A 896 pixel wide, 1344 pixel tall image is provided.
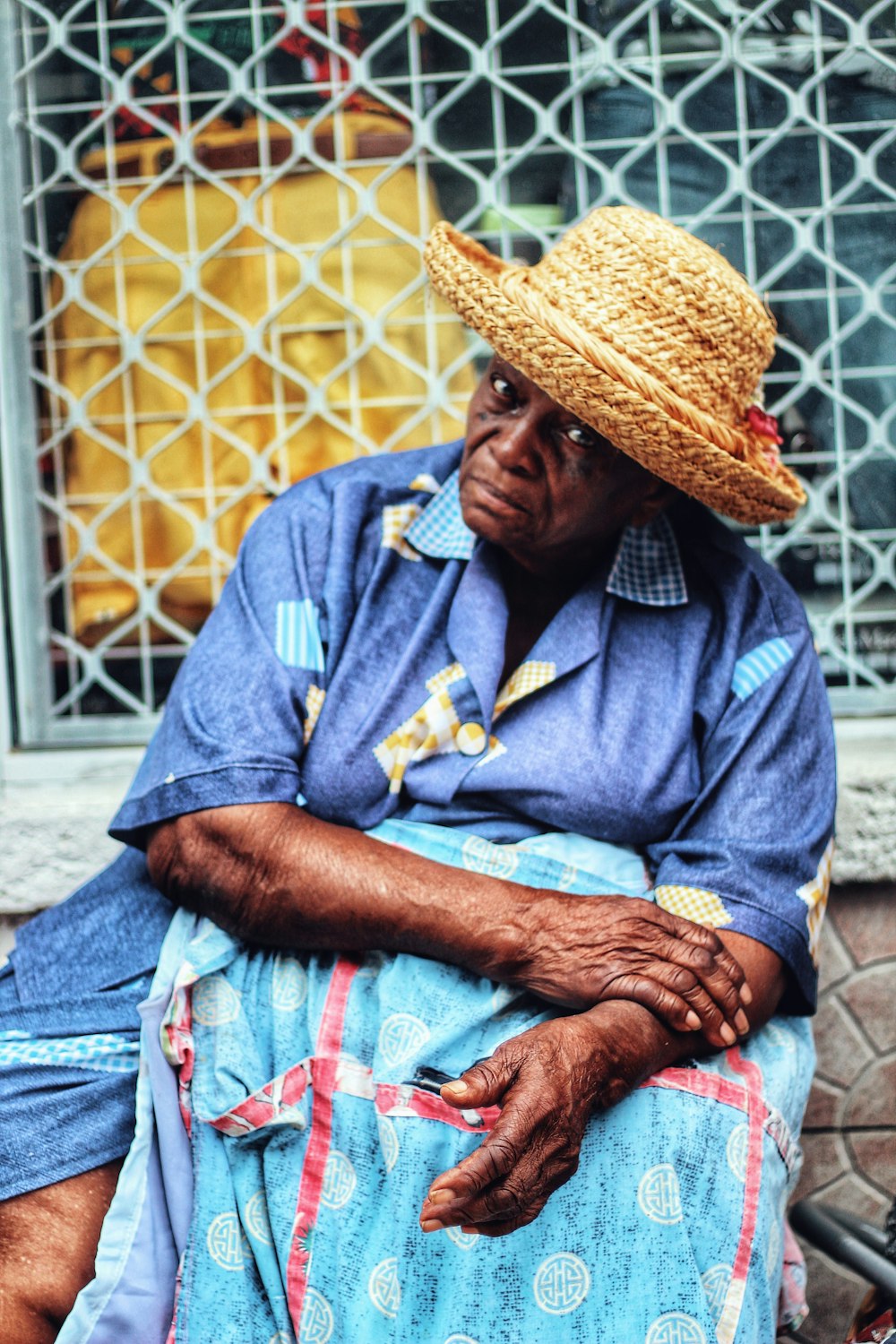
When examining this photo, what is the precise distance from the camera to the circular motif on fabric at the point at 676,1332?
152 cm

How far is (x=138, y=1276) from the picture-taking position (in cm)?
167

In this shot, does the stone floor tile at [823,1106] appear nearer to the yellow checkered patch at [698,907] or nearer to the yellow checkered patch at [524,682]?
the yellow checkered patch at [698,907]

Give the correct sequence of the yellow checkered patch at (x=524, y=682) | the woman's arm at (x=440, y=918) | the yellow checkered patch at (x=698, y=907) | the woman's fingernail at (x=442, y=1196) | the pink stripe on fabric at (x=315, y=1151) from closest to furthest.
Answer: the woman's fingernail at (x=442, y=1196) → the pink stripe on fabric at (x=315, y=1151) → the woman's arm at (x=440, y=918) → the yellow checkered patch at (x=698, y=907) → the yellow checkered patch at (x=524, y=682)

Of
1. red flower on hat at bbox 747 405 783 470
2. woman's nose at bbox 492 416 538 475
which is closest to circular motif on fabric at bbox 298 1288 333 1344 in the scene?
woman's nose at bbox 492 416 538 475

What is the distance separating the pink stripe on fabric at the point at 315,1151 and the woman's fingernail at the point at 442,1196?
0.98 ft

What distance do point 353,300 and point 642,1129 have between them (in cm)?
183

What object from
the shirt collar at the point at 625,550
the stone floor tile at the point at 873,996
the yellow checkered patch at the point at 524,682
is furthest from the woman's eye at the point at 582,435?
the stone floor tile at the point at 873,996

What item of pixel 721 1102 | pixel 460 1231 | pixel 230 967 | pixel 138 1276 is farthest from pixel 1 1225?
pixel 721 1102

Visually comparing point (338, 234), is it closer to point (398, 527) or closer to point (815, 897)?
point (398, 527)

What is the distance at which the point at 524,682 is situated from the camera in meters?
1.98

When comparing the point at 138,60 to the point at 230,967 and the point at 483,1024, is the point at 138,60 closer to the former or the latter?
the point at 230,967

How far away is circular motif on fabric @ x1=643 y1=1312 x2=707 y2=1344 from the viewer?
1.52m

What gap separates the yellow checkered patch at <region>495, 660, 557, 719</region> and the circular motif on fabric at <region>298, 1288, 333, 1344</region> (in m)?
0.89

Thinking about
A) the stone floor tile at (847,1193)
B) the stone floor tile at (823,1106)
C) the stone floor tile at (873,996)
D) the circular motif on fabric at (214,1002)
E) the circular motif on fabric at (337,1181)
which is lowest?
the stone floor tile at (847,1193)
